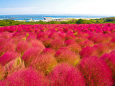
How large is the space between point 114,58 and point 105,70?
55 centimetres

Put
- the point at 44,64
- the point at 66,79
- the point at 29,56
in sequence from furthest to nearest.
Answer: the point at 29,56, the point at 44,64, the point at 66,79

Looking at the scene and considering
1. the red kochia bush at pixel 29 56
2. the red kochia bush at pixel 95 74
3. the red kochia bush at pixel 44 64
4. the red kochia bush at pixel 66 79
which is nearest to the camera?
the red kochia bush at pixel 66 79

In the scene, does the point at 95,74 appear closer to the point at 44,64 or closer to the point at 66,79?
the point at 66,79

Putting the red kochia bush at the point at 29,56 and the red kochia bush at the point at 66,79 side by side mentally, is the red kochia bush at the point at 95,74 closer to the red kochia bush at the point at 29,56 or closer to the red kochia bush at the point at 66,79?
the red kochia bush at the point at 66,79

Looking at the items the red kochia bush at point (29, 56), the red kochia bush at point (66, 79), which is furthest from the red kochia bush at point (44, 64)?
the red kochia bush at point (66, 79)

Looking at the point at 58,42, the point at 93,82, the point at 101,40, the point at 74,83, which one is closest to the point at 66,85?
the point at 74,83

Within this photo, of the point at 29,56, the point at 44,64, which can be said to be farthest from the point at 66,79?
the point at 29,56

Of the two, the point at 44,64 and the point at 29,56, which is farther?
the point at 29,56

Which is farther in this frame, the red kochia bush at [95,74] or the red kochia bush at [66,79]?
the red kochia bush at [95,74]

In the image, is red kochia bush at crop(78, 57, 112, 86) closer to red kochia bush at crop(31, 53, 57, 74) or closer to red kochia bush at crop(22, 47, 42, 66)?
red kochia bush at crop(31, 53, 57, 74)

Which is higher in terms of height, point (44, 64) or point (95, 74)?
point (95, 74)

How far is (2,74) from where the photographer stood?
85.5 inches

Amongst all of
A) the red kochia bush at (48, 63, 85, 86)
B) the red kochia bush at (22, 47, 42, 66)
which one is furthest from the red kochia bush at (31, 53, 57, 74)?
the red kochia bush at (48, 63, 85, 86)

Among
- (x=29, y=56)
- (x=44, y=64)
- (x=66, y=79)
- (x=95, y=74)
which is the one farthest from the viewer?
(x=29, y=56)
